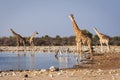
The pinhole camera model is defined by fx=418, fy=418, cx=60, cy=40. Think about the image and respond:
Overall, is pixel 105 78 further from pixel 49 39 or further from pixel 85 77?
pixel 49 39

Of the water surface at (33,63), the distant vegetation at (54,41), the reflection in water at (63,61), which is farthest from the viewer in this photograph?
the distant vegetation at (54,41)

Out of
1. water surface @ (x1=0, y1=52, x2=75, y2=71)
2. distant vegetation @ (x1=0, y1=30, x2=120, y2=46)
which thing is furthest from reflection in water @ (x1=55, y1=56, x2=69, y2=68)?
distant vegetation @ (x1=0, y1=30, x2=120, y2=46)

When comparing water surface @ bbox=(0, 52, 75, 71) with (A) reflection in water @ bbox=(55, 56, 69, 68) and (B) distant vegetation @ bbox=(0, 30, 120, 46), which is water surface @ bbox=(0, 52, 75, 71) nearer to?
(A) reflection in water @ bbox=(55, 56, 69, 68)

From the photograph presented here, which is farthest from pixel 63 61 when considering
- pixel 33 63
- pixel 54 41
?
pixel 54 41

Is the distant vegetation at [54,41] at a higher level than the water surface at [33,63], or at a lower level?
higher

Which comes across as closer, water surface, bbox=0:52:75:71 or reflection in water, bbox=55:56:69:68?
water surface, bbox=0:52:75:71

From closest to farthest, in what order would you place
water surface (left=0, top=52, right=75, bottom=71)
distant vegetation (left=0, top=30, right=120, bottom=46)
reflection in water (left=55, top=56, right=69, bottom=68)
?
water surface (left=0, top=52, right=75, bottom=71)
reflection in water (left=55, top=56, right=69, bottom=68)
distant vegetation (left=0, top=30, right=120, bottom=46)

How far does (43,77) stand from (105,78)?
7.36ft

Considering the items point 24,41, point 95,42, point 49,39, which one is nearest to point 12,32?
point 24,41

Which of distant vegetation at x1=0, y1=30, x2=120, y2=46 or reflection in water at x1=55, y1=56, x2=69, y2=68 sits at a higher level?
distant vegetation at x1=0, y1=30, x2=120, y2=46

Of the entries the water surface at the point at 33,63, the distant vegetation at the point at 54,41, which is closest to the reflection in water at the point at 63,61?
the water surface at the point at 33,63

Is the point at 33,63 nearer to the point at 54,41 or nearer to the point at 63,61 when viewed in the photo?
the point at 63,61

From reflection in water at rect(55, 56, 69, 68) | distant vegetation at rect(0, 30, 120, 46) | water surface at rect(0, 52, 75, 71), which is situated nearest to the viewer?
water surface at rect(0, 52, 75, 71)

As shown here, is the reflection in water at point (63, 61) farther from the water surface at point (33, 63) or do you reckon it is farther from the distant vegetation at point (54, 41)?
the distant vegetation at point (54, 41)
